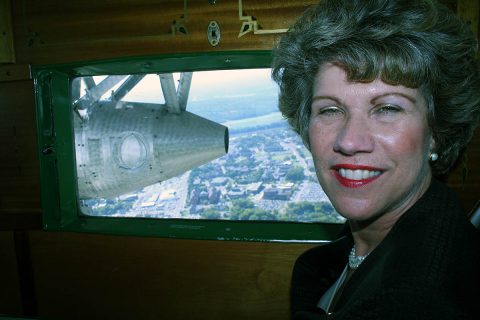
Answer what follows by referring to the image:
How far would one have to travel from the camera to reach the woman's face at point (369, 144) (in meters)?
0.99

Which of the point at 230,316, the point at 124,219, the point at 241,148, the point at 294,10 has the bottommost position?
the point at 230,316

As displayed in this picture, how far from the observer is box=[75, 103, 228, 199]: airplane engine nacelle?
90.5 inches

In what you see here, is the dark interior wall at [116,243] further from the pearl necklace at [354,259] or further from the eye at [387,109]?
the eye at [387,109]

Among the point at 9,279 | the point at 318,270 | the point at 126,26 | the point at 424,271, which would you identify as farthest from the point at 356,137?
the point at 9,279

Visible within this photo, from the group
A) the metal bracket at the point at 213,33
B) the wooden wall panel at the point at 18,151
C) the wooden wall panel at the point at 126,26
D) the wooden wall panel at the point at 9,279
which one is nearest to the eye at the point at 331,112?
the wooden wall panel at the point at 126,26

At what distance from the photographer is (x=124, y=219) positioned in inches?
96.0

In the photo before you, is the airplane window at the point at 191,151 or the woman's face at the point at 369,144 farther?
the airplane window at the point at 191,151

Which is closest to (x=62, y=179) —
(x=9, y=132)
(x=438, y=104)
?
(x=9, y=132)

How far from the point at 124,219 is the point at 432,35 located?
2015mm

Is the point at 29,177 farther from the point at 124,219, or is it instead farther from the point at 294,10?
the point at 294,10

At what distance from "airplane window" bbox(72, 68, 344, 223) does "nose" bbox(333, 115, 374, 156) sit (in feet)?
3.82

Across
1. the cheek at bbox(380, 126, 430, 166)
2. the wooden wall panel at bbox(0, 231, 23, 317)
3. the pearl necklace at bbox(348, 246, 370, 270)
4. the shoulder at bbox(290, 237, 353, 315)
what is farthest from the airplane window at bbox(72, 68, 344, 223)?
the cheek at bbox(380, 126, 430, 166)

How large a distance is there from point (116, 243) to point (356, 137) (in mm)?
1855

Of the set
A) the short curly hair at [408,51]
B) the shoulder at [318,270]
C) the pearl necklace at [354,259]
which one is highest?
the short curly hair at [408,51]
